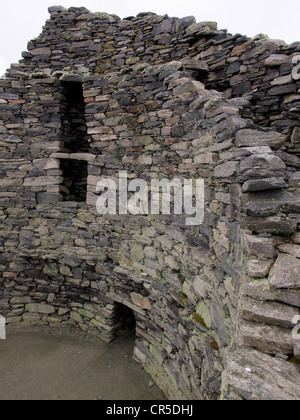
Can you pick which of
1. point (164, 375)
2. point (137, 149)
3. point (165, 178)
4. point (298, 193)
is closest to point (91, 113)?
point (137, 149)

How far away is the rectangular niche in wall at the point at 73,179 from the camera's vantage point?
6609mm

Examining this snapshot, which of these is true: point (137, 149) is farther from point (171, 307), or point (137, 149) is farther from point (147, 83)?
point (171, 307)

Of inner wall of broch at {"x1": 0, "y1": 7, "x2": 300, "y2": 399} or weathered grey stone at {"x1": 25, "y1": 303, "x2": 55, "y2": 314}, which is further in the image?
weathered grey stone at {"x1": 25, "y1": 303, "x2": 55, "y2": 314}

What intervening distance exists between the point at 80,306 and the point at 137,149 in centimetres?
438

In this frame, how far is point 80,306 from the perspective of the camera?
6.77 meters

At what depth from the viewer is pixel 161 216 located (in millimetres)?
4727

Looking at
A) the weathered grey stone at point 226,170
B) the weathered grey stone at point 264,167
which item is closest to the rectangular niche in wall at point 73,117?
the weathered grey stone at point 226,170

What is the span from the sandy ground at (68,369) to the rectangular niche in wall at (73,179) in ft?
12.0

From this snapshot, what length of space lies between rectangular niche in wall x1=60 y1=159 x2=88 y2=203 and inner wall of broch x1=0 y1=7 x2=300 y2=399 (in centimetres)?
4

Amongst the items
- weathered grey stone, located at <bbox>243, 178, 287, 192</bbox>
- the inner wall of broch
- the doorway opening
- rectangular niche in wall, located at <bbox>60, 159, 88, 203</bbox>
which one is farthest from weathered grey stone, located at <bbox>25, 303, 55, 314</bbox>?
weathered grey stone, located at <bbox>243, 178, 287, 192</bbox>

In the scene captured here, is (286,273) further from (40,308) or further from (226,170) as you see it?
(40,308)

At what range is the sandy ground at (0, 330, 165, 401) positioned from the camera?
17.1ft

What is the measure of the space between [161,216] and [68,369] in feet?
13.5

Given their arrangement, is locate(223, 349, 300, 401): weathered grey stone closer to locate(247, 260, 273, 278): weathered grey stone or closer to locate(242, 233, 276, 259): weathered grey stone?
locate(247, 260, 273, 278): weathered grey stone
